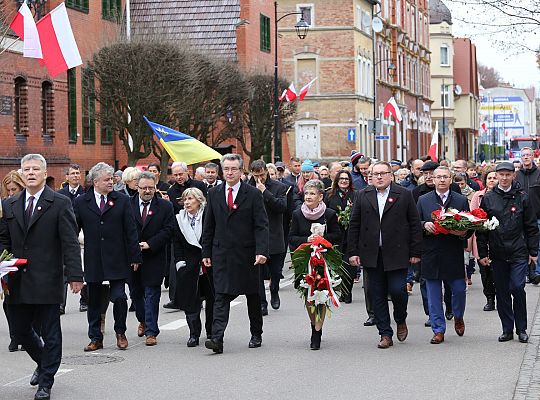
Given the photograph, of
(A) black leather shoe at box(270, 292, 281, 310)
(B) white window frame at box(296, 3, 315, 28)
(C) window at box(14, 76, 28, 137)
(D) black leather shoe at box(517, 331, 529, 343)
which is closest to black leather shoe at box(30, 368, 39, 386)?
(D) black leather shoe at box(517, 331, 529, 343)

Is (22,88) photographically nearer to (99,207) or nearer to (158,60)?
(158,60)

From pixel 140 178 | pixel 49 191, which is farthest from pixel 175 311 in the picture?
pixel 49 191

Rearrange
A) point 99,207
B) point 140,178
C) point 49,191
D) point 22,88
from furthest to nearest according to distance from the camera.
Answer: point 22,88
point 140,178
point 99,207
point 49,191

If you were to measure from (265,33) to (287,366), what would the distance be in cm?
4370

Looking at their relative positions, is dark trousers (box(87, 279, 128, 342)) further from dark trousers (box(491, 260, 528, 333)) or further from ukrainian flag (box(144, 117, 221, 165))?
ukrainian flag (box(144, 117, 221, 165))

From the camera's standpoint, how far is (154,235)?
1259 cm

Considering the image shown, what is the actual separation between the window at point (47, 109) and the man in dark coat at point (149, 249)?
21842 mm

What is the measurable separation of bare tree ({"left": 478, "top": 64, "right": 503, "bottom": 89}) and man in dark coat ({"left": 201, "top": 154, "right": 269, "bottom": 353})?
586 feet

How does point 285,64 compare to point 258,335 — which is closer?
point 258,335

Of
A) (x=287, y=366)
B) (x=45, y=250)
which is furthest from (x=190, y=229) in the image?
(x=45, y=250)

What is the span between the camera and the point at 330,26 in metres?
66.8

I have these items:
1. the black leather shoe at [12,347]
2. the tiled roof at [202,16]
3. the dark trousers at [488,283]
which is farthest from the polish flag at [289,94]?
the black leather shoe at [12,347]

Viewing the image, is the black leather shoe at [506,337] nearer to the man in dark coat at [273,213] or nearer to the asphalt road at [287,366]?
the asphalt road at [287,366]

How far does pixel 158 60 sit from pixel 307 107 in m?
33.3
